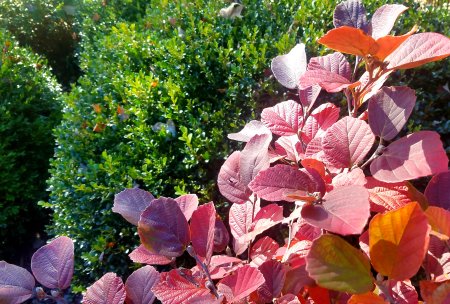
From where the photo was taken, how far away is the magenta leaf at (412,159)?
68 cm

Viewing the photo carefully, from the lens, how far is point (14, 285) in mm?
805

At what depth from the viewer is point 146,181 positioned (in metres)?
1.62

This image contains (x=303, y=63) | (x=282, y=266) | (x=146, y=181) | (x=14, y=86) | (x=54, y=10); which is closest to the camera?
(x=282, y=266)

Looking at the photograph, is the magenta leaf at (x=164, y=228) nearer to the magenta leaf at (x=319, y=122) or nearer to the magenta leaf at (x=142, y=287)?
the magenta leaf at (x=142, y=287)

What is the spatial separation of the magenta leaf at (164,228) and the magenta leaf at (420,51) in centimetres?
46

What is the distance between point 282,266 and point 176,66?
1.25m

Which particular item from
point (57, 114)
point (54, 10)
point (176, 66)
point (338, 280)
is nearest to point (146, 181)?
point (176, 66)

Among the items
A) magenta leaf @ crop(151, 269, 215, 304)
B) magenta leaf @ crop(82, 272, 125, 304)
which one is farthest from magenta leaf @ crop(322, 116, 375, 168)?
magenta leaf @ crop(82, 272, 125, 304)

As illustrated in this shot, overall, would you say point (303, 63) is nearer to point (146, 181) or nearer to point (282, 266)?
point (282, 266)

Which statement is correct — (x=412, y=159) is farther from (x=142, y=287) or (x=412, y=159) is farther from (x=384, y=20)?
(x=142, y=287)

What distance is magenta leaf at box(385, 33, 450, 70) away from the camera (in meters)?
0.74

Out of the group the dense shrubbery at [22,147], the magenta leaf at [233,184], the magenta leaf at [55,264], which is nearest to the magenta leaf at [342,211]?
the magenta leaf at [233,184]

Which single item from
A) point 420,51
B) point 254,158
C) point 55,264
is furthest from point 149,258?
point 420,51

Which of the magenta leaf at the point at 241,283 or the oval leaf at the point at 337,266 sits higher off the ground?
the oval leaf at the point at 337,266
